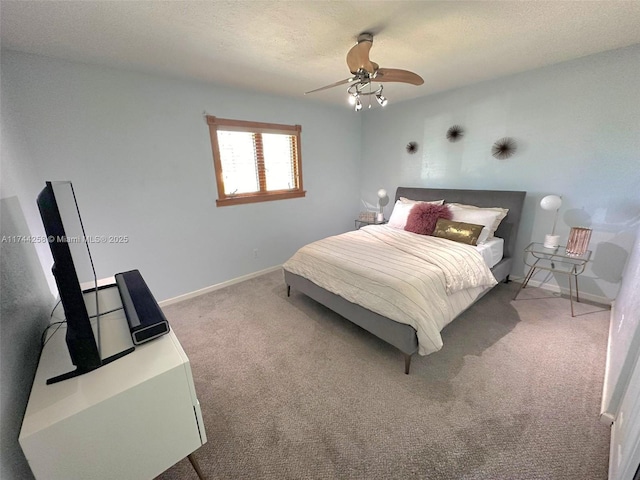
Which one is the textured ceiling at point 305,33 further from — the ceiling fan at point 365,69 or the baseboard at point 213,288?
the baseboard at point 213,288

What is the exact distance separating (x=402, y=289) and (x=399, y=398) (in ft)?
2.34

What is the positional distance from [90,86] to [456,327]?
3.96m

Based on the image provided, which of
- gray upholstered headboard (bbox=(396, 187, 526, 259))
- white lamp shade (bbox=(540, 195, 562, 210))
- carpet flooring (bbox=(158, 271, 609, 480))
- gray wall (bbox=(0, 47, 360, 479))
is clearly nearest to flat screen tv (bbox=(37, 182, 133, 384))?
gray wall (bbox=(0, 47, 360, 479))

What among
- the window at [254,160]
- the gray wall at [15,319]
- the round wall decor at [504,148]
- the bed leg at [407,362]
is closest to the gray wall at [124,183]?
the gray wall at [15,319]

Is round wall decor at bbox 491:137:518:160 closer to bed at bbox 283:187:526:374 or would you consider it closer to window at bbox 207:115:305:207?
bed at bbox 283:187:526:374

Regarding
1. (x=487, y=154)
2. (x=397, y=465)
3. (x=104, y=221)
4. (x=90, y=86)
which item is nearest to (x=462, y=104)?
(x=487, y=154)

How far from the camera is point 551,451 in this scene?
1.32m

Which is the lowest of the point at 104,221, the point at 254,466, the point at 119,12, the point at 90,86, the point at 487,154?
the point at 254,466

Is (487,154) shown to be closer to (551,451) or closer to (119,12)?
(551,451)

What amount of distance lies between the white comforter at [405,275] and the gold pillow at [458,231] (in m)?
0.12

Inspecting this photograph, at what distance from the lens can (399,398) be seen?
166cm

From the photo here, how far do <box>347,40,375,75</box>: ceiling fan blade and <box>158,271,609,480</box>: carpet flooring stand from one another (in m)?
2.18

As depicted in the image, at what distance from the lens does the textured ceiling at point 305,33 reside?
5.03 feet

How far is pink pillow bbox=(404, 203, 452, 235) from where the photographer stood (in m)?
3.10
